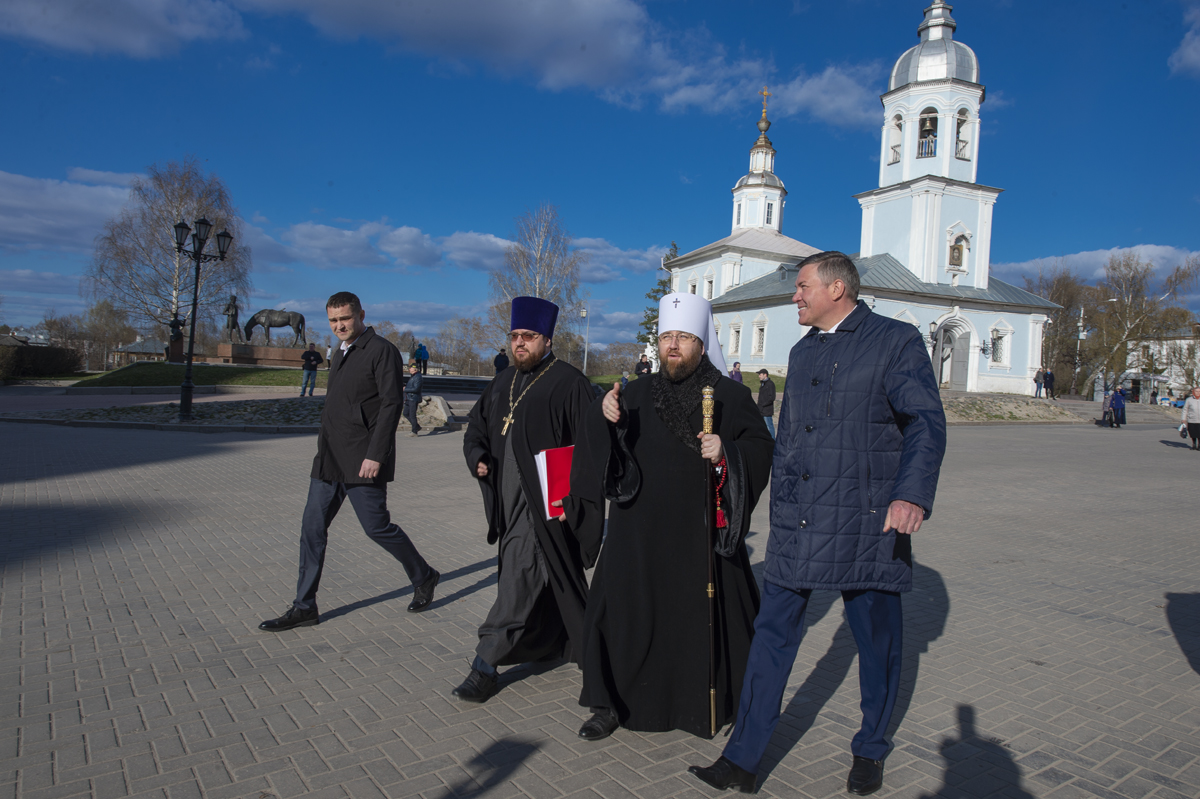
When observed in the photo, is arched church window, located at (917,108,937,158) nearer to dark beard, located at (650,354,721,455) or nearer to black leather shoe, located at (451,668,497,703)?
dark beard, located at (650,354,721,455)

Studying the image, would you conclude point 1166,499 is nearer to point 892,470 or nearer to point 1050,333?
point 892,470

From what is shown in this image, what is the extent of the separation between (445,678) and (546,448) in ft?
4.26

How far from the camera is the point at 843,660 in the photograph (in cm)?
434

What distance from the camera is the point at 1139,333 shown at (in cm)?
A: 5059

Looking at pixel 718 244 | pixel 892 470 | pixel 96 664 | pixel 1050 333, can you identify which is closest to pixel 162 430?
pixel 96 664

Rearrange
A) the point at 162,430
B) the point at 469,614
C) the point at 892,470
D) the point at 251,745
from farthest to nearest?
the point at 162,430 < the point at 469,614 < the point at 251,745 < the point at 892,470

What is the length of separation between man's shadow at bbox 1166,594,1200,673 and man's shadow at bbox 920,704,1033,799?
1.90 meters

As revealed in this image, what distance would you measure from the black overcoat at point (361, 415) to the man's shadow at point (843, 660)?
2.57m

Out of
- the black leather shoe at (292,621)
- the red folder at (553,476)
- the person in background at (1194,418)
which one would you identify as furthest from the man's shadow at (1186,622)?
the person in background at (1194,418)

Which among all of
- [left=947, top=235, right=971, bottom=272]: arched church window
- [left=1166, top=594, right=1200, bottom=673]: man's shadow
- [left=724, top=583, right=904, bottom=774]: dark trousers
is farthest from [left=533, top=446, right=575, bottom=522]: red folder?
[left=947, top=235, right=971, bottom=272]: arched church window

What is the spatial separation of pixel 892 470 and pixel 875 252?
155 feet

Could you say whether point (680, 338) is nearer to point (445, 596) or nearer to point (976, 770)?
point (976, 770)

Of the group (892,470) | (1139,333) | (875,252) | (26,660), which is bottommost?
(26,660)

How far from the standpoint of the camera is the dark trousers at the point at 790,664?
9.43 ft
